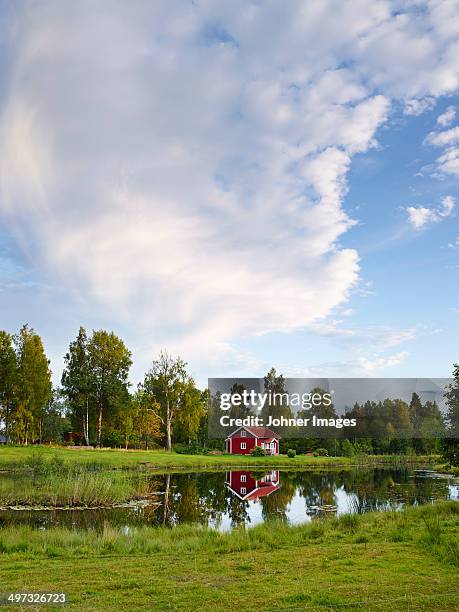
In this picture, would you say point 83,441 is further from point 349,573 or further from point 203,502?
point 349,573

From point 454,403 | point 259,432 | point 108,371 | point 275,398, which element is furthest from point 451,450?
point 275,398

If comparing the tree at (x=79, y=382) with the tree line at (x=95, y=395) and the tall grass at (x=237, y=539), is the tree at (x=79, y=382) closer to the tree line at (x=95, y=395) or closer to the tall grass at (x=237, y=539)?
the tree line at (x=95, y=395)

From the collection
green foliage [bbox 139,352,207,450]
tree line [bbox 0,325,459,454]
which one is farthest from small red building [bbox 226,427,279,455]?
green foliage [bbox 139,352,207,450]

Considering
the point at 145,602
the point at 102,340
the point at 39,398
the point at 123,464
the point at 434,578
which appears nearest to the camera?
the point at 145,602

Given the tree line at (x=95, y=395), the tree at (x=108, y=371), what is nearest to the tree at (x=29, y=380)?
the tree line at (x=95, y=395)

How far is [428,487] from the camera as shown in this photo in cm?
2977

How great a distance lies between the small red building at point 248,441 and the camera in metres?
62.4

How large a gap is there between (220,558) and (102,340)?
1890 inches

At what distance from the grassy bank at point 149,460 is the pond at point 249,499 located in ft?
12.3

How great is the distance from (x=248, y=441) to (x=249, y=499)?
123ft

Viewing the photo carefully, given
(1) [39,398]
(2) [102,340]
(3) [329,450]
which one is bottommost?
(3) [329,450]

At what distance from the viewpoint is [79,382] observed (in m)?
54.2

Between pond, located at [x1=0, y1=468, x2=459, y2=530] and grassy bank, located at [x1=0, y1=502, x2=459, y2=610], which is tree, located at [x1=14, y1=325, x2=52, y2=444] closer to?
pond, located at [x1=0, y1=468, x2=459, y2=530]

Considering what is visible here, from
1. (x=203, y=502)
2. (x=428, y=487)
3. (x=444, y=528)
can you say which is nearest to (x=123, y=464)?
(x=203, y=502)
